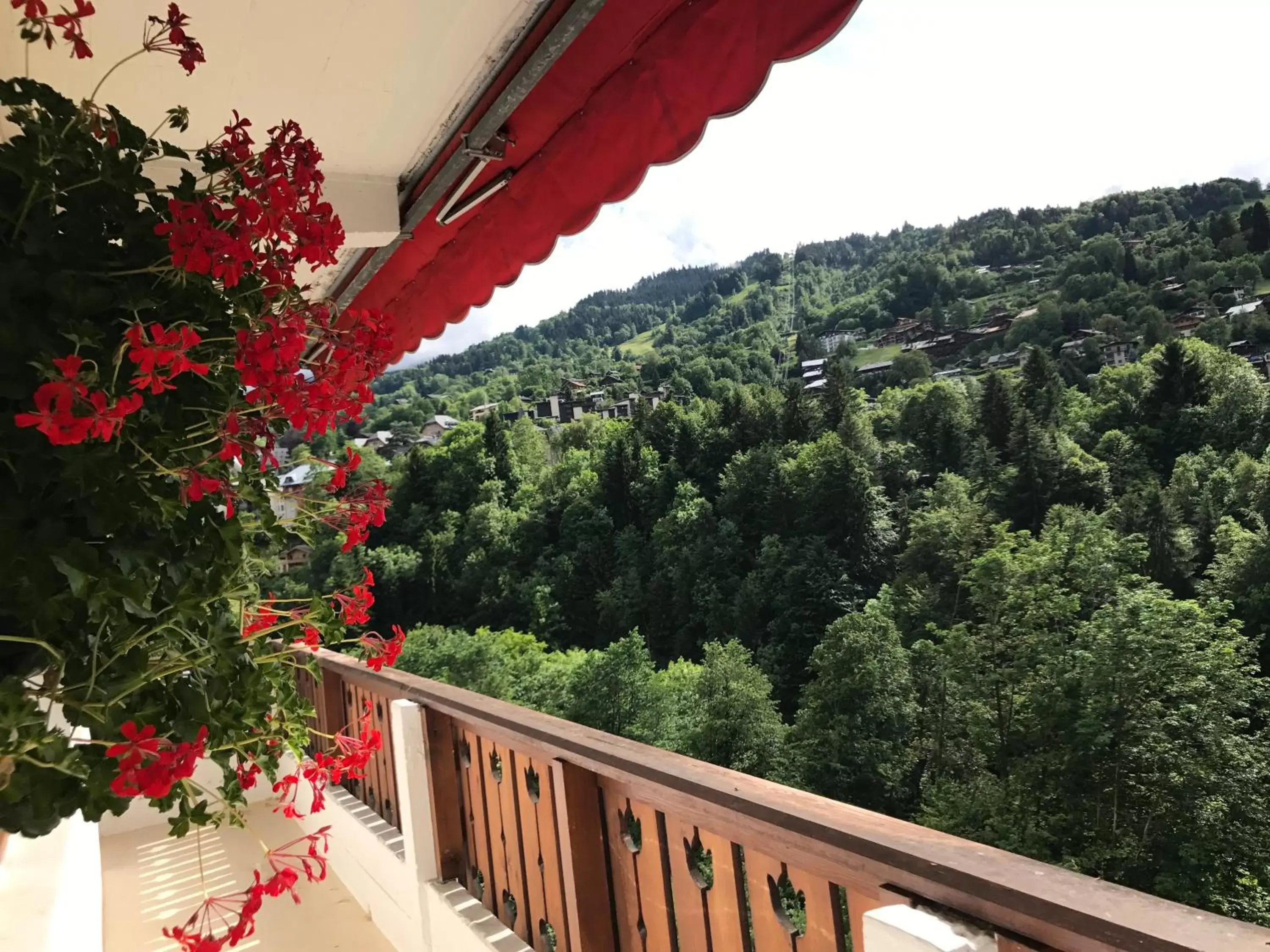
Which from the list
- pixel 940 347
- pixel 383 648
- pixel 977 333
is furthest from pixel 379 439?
pixel 383 648

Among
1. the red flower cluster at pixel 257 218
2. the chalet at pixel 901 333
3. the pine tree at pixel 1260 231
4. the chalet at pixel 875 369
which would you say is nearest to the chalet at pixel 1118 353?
the pine tree at pixel 1260 231

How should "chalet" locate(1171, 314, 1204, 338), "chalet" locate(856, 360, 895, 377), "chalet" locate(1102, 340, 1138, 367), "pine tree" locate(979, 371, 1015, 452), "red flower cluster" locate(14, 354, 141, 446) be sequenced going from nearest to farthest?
"red flower cluster" locate(14, 354, 141, 446), "chalet" locate(1171, 314, 1204, 338), "pine tree" locate(979, 371, 1015, 452), "chalet" locate(1102, 340, 1138, 367), "chalet" locate(856, 360, 895, 377)

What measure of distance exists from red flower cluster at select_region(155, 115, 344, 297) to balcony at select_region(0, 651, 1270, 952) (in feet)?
1.97

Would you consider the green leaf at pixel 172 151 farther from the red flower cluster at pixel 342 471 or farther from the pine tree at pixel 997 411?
the pine tree at pixel 997 411

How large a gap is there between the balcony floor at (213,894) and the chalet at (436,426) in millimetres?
46558

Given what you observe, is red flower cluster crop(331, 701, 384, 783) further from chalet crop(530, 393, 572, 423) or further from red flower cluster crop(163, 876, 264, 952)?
chalet crop(530, 393, 572, 423)

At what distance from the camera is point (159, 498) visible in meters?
0.60

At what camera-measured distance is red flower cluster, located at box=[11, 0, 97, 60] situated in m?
0.60

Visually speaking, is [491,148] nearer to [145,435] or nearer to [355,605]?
[355,605]

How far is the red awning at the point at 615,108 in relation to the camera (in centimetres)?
110

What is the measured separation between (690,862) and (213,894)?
2.41 m

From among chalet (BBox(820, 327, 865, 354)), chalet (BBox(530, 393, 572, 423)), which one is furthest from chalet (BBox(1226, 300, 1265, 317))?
chalet (BBox(530, 393, 572, 423))

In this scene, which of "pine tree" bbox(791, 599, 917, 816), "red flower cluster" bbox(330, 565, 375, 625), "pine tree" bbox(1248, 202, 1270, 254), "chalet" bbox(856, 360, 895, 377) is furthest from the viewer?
"chalet" bbox(856, 360, 895, 377)

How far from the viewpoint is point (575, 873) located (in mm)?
1436
